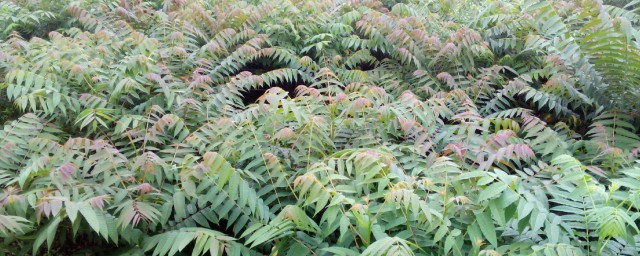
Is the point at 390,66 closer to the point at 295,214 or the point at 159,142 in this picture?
the point at 159,142

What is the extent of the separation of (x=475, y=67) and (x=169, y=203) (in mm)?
3294

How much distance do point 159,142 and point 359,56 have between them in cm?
227

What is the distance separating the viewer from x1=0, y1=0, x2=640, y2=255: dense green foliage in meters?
2.43

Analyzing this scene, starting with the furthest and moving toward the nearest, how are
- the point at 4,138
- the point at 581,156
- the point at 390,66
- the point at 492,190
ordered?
the point at 390,66
the point at 581,156
the point at 4,138
the point at 492,190

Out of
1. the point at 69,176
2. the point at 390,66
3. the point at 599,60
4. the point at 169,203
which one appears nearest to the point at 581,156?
the point at 599,60

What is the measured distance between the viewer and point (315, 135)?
312 cm

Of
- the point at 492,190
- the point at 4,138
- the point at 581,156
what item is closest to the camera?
the point at 492,190

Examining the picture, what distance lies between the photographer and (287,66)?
4992 mm

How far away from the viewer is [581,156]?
11.4 ft

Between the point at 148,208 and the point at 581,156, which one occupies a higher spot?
the point at 148,208

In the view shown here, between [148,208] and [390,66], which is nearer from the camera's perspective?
[148,208]

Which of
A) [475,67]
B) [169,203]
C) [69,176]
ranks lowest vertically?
[475,67]

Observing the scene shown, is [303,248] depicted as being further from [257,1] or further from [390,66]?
[257,1]

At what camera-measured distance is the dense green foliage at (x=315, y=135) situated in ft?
7.98
